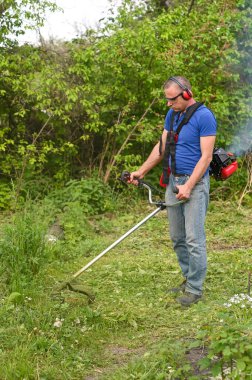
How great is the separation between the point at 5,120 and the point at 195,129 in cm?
535

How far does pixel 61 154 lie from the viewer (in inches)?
393

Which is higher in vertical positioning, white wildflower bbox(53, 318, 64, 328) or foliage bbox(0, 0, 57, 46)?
foliage bbox(0, 0, 57, 46)

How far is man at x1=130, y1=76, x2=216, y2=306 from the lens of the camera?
499 cm

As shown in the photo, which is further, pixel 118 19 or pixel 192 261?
pixel 118 19

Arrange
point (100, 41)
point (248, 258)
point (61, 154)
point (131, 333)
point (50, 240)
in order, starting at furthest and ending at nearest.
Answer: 1. point (61, 154)
2. point (100, 41)
3. point (50, 240)
4. point (248, 258)
5. point (131, 333)

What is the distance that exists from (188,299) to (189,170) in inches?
43.3

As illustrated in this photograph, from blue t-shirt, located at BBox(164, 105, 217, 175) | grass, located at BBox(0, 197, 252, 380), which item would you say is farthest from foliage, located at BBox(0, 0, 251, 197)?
blue t-shirt, located at BBox(164, 105, 217, 175)

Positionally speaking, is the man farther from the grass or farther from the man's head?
the grass

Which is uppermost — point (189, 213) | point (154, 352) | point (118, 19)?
point (118, 19)

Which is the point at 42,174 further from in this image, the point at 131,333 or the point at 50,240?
the point at 131,333

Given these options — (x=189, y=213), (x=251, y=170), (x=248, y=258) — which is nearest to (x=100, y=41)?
(x=251, y=170)

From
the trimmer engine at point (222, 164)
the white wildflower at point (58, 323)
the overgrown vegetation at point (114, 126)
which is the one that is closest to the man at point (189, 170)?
the trimmer engine at point (222, 164)

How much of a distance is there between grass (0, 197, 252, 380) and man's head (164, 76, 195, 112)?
1.61 meters

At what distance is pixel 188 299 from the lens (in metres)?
5.34
